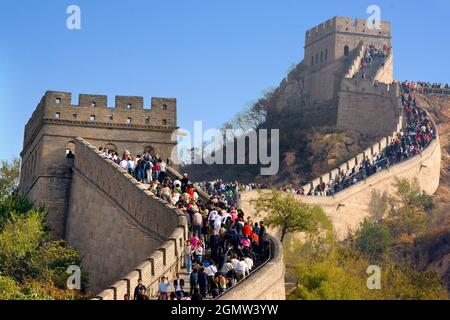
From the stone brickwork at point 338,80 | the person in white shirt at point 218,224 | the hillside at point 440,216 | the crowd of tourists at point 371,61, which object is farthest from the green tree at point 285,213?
the crowd of tourists at point 371,61

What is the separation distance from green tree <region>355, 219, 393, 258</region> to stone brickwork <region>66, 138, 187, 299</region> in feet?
61.4

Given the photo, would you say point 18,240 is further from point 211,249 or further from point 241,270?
point 241,270

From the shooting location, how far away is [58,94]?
59156 millimetres

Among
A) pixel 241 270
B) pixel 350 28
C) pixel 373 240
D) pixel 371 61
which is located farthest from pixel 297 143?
pixel 241 270

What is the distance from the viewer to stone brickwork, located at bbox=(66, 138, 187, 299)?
38.5 metres

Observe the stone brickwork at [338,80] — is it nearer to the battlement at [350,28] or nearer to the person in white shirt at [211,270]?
the battlement at [350,28]

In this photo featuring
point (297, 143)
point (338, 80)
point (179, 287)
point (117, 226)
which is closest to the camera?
point (179, 287)

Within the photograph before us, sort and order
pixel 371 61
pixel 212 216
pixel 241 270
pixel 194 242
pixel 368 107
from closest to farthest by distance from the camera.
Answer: pixel 241 270 → pixel 194 242 → pixel 212 216 → pixel 368 107 → pixel 371 61

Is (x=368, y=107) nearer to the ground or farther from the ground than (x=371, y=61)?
nearer to the ground

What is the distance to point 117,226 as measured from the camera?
49562 mm

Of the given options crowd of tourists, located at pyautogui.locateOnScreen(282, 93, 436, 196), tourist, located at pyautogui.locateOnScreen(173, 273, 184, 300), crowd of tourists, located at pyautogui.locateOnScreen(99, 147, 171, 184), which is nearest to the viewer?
tourist, located at pyautogui.locateOnScreen(173, 273, 184, 300)

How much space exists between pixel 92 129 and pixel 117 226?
34.6ft

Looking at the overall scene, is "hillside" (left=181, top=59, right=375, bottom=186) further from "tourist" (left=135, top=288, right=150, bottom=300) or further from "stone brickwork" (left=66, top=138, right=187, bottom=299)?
"tourist" (left=135, top=288, right=150, bottom=300)

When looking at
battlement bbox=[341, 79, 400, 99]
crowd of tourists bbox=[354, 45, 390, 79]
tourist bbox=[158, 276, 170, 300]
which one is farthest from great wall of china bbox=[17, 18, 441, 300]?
crowd of tourists bbox=[354, 45, 390, 79]
